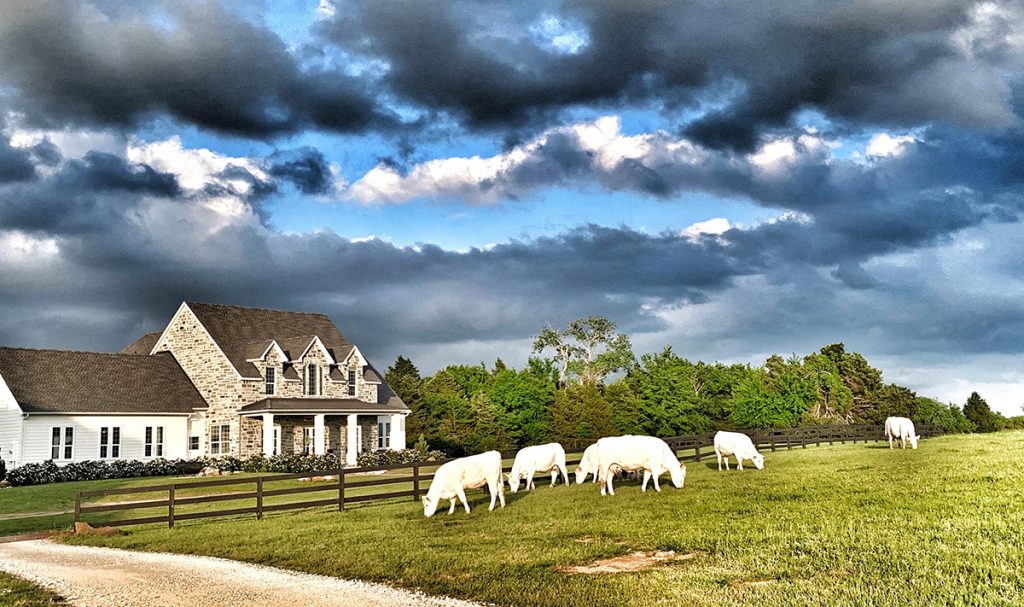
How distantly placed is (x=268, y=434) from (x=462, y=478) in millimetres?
28701

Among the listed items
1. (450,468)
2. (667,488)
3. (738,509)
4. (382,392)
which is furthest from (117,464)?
(738,509)

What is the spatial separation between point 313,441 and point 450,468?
31.2 m

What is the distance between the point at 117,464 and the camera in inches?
1674

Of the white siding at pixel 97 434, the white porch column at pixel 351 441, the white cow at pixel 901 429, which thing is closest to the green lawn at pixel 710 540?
the white cow at pixel 901 429

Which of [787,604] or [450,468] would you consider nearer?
[787,604]

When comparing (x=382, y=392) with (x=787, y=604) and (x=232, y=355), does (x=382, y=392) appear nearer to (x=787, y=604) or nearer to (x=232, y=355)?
(x=232, y=355)

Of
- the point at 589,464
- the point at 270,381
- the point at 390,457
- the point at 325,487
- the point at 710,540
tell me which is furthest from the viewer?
Result: the point at 270,381

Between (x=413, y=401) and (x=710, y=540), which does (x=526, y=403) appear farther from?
(x=710, y=540)

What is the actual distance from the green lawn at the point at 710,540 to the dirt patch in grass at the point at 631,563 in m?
0.27

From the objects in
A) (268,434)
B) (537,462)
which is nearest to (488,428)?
(268,434)

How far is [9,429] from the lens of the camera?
4138cm

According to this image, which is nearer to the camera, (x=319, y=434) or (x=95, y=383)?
(x=95, y=383)

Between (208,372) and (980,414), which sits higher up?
(208,372)

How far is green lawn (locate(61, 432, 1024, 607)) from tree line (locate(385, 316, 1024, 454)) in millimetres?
39105
